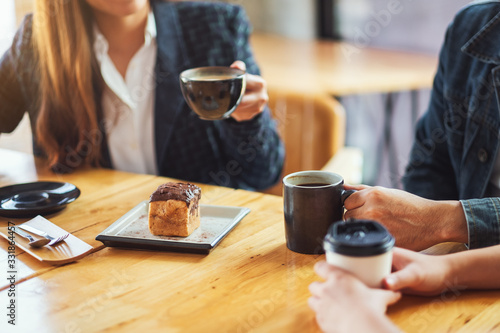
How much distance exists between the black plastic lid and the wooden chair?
47.7 inches

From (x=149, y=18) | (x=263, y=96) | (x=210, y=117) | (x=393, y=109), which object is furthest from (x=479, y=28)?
(x=393, y=109)

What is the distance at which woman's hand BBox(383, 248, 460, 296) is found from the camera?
2.62 feet

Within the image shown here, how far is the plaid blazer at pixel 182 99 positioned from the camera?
175cm

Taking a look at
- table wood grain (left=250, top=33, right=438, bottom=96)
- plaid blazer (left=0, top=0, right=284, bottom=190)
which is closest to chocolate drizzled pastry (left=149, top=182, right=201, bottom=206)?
plaid blazer (left=0, top=0, right=284, bottom=190)

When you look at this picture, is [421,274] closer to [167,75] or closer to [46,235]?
[46,235]

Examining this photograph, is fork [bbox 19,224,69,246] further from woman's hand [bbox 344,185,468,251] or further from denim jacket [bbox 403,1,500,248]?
denim jacket [bbox 403,1,500,248]

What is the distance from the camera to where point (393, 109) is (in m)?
3.00

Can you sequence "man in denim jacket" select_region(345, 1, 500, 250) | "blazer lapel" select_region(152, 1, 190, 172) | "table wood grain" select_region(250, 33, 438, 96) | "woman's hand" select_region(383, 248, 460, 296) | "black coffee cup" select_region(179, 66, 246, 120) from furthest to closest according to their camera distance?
"table wood grain" select_region(250, 33, 438, 96)
"blazer lapel" select_region(152, 1, 190, 172)
"man in denim jacket" select_region(345, 1, 500, 250)
"black coffee cup" select_region(179, 66, 246, 120)
"woman's hand" select_region(383, 248, 460, 296)

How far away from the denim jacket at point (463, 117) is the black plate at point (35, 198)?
94 cm

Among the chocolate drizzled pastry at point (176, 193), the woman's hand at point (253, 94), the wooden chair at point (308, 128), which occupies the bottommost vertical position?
the wooden chair at point (308, 128)

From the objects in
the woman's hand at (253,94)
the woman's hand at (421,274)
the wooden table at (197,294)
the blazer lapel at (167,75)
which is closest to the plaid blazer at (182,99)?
the blazer lapel at (167,75)

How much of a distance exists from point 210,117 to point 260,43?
2009mm

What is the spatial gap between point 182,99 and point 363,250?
43.7 inches

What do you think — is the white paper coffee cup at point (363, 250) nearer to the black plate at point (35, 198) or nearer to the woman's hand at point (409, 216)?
the woman's hand at point (409, 216)
